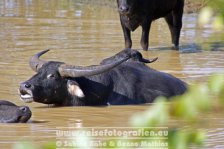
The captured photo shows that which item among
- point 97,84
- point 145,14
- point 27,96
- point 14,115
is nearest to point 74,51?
A: point 145,14

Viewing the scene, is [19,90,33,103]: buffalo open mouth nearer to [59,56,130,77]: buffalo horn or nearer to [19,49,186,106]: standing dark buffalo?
[19,49,186,106]: standing dark buffalo

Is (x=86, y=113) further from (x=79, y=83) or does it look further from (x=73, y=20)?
(x=73, y=20)

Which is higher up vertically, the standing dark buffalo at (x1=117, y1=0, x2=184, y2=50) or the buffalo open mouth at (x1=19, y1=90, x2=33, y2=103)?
the buffalo open mouth at (x1=19, y1=90, x2=33, y2=103)

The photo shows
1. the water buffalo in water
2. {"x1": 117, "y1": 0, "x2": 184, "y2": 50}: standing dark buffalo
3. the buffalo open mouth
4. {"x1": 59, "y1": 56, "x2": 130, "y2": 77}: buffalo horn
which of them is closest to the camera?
the water buffalo in water

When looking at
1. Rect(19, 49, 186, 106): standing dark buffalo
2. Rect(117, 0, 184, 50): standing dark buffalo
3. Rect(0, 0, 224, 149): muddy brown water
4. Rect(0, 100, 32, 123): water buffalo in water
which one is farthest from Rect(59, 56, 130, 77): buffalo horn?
Rect(117, 0, 184, 50): standing dark buffalo

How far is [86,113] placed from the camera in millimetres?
6559

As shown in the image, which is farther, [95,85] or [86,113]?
[95,85]

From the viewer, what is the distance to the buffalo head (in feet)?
22.1

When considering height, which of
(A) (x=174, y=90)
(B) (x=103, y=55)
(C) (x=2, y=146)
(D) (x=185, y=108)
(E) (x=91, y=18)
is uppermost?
(D) (x=185, y=108)

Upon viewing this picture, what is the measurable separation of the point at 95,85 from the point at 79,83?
16 centimetres

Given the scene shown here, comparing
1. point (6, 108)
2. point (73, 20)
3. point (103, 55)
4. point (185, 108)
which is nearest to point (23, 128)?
point (6, 108)

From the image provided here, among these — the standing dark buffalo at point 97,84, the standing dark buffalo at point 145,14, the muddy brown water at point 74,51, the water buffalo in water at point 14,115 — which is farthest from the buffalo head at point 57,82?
the standing dark buffalo at point 145,14

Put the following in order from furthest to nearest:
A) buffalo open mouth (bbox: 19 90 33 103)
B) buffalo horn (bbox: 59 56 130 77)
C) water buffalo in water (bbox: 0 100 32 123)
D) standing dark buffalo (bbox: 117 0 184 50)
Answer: standing dark buffalo (bbox: 117 0 184 50) < buffalo horn (bbox: 59 56 130 77) < buffalo open mouth (bbox: 19 90 33 103) < water buffalo in water (bbox: 0 100 32 123)

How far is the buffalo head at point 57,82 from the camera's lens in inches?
265
